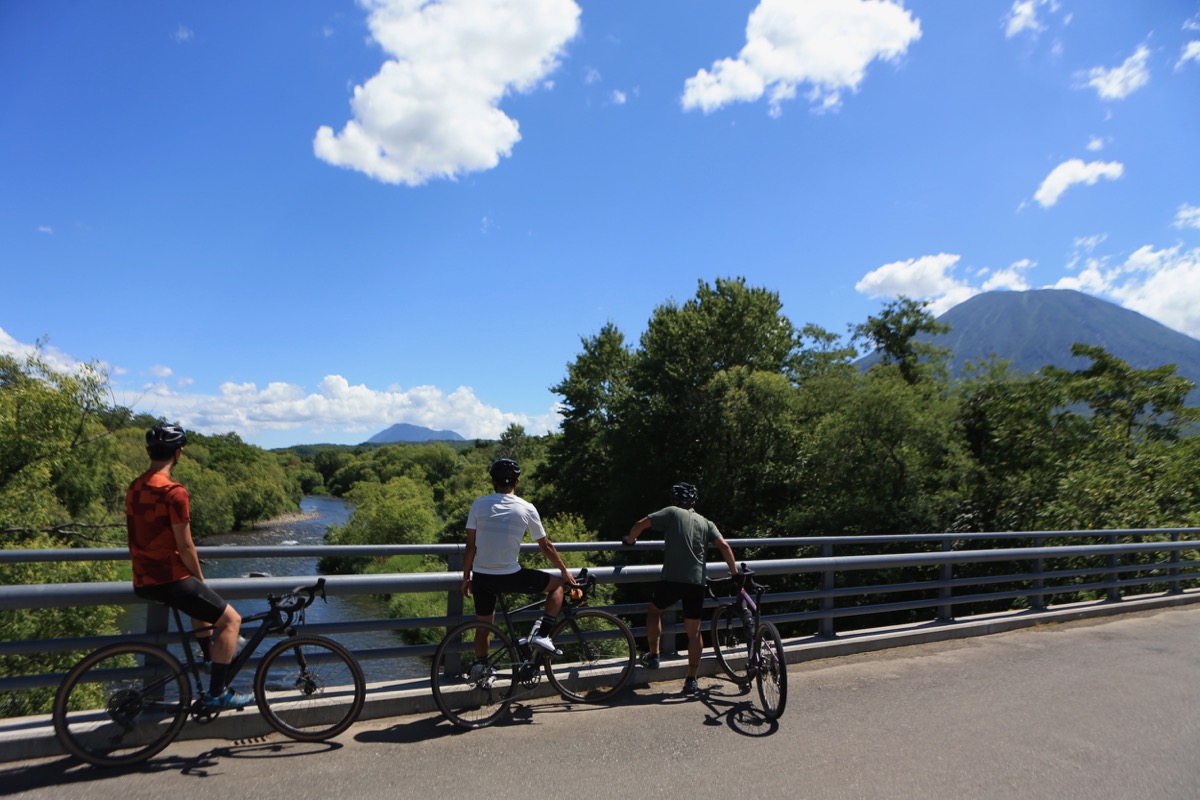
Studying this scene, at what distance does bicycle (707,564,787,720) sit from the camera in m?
5.33

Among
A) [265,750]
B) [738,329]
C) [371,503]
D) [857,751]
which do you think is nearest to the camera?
[265,750]

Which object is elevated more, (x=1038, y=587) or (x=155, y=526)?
(x=155, y=526)

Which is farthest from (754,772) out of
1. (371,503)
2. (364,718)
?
(371,503)

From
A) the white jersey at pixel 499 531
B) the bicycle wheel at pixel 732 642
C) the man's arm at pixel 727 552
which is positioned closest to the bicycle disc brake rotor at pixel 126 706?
the white jersey at pixel 499 531

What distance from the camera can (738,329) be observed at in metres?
41.0

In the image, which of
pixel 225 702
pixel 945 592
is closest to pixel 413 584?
pixel 225 702

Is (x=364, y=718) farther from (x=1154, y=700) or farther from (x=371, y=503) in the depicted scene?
(x=371, y=503)

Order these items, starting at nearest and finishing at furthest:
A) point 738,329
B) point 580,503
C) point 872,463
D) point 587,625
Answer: point 587,625
point 872,463
point 738,329
point 580,503

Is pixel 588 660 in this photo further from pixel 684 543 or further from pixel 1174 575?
pixel 1174 575

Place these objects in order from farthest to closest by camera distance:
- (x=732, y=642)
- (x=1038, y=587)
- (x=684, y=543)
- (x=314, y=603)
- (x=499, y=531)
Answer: (x=314, y=603)
(x=1038, y=587)
(x=732, y=642)
(x=684, y=543)
(x=499, y=531)

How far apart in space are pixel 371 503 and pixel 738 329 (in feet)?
134

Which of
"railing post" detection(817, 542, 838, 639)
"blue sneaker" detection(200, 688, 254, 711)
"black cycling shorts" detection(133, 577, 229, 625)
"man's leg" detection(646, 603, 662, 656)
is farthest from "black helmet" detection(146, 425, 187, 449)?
"railing post" detection(817, 542, 838, 639)

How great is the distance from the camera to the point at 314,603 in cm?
3866

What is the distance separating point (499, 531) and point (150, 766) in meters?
2.42
